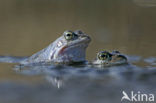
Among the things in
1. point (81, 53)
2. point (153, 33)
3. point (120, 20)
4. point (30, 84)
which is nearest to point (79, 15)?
point (120, 20)

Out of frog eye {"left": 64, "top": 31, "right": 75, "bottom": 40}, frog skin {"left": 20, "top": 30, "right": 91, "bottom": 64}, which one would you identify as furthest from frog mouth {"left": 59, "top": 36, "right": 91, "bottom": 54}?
frog eye {"left": 64, "top": 31, "right": 75, "bottom": 40}

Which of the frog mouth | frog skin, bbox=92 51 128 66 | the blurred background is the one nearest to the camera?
frog skin, bbox=92 51 128 66

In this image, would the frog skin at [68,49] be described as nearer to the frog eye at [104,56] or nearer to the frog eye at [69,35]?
the frog eye at [69,35]

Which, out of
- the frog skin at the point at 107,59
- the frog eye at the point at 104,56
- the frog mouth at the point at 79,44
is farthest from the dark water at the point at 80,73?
the frog mouth at the point at 79,44

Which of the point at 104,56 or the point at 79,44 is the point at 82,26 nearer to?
the point at 79,44

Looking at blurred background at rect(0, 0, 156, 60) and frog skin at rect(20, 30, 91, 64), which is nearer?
frog skin at rect(20, 30, 91, 64)

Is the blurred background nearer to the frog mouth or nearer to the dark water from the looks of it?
the dark water

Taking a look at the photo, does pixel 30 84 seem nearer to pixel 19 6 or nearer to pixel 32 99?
pixel 32 99

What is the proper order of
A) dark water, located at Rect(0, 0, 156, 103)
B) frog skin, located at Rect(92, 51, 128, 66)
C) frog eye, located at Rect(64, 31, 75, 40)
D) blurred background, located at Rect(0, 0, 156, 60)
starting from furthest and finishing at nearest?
blurred background, located at Rect(0, 0, 156, 60) → frog eye, located at Rect(64, 31, 75, 40) → frog skin, located at Rect(92, 51, 128, 66) → dark water, located at Rect(0, 0, 156, 103)

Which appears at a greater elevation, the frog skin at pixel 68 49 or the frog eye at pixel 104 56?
the frog skin at pixel 68 49
